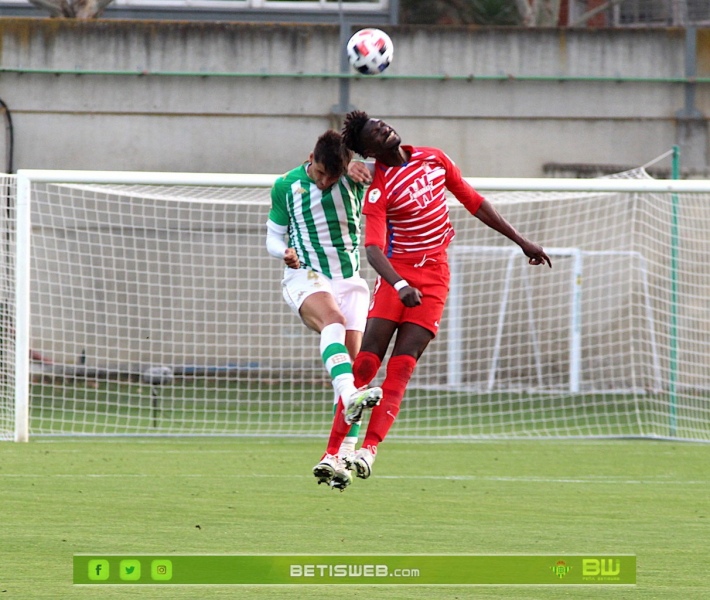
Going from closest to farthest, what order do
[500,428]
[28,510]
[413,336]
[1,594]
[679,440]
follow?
[1,594]
[413,336]
[28,510]
[679,440]
[500,428]

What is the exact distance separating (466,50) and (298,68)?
7.88 ft

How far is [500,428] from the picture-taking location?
49.1 ft

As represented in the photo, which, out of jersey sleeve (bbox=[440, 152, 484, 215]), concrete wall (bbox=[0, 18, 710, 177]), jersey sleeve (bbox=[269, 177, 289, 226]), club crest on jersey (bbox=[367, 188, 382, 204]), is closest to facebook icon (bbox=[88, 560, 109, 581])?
club crest on jersey (bbox=[367, 188, 382, 204])

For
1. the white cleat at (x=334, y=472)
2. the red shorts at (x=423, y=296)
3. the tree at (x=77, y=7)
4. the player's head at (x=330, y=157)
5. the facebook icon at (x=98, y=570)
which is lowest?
the facebook icon at (x=98, y=570)

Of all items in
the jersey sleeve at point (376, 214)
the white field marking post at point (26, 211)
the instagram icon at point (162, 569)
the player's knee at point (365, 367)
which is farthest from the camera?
the white field marking post at point (26, 211)

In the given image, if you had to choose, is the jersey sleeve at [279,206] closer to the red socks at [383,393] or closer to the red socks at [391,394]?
the red socks at [383,393]

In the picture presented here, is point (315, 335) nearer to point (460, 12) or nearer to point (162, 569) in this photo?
point (162, 569)

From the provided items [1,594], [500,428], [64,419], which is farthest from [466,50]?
[1,594]

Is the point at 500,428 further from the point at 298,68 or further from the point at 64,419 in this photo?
the point at 298,68

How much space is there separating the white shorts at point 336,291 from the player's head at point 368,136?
0.81 meters

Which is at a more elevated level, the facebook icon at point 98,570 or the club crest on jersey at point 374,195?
the club crest on jersey at point 374,195

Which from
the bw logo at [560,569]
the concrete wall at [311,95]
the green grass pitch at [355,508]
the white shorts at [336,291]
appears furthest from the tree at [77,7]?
the bw logo at [560,569]

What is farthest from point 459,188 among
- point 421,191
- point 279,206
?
point 279,206

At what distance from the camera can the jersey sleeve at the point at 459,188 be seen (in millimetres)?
7840
